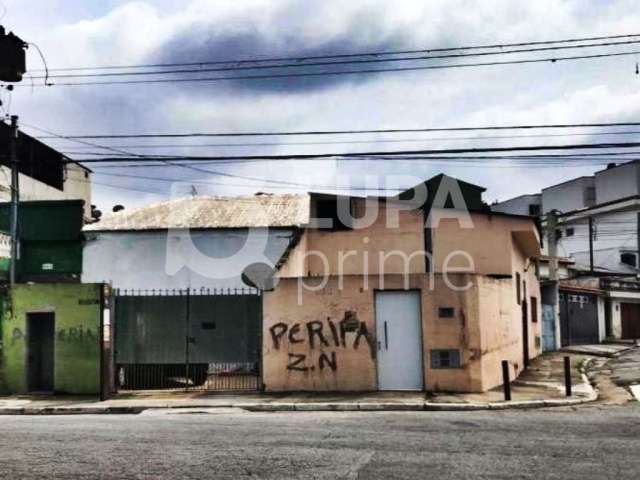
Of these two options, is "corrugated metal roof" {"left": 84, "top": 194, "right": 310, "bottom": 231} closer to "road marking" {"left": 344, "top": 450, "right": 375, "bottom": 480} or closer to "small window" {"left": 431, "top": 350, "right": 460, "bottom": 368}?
"small window" {"left": 431, "top": 350, "right": 460, "bottom": 368}

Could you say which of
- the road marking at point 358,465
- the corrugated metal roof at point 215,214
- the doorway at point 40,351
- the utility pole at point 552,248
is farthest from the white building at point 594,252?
the road marking at point 358,465

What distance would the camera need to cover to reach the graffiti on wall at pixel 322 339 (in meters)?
14.9

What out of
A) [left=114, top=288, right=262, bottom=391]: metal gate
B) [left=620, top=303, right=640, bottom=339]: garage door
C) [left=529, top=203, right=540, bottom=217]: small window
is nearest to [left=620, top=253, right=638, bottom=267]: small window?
[left=529, top=203, right=540, bottom=217]: small window

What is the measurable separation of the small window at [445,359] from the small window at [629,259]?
142 feet

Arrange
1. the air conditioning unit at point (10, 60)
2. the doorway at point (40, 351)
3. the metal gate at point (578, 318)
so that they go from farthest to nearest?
the metal gate at point (578, 318), the doorway at point (40, 351), the air conditioning unit at point (10, 60)

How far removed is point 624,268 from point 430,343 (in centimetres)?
4334

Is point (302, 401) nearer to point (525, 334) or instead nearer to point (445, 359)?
point (445, 359)

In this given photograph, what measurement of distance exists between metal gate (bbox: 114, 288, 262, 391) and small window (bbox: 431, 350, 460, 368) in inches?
154

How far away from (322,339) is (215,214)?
1381 cm

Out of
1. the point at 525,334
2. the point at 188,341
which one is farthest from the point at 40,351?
the point at 525,334

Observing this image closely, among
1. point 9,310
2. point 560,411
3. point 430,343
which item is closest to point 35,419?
point 9,310

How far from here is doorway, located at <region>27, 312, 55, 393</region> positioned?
1584cm

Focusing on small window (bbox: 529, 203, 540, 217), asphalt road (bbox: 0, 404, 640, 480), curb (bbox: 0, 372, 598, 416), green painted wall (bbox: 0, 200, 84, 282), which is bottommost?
curb (bbox: 0, 372, 598, 416)

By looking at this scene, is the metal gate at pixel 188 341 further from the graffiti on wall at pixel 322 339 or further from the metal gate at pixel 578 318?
the metal gate at pixel 578 318
